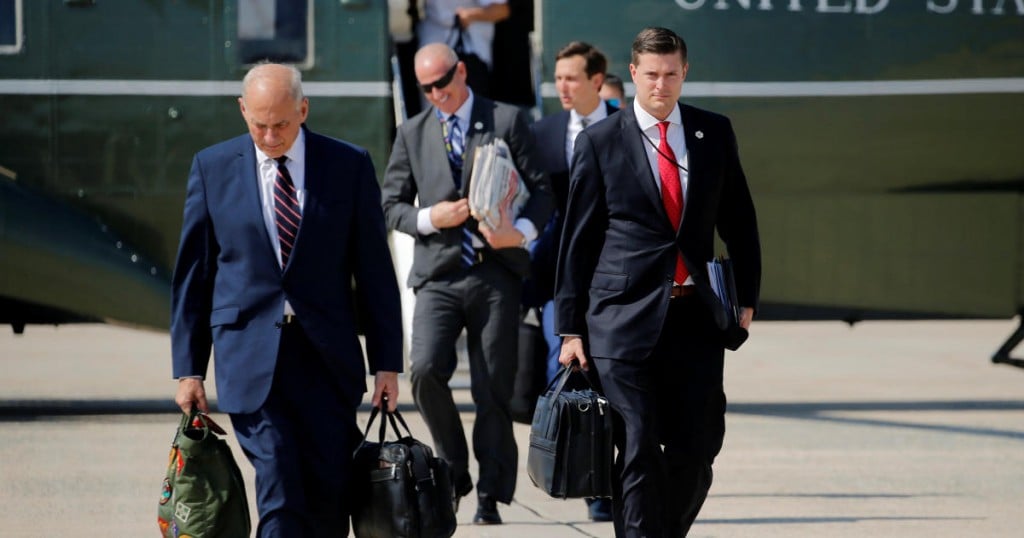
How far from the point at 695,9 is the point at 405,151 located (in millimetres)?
3491

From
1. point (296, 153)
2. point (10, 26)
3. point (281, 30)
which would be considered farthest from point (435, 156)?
point (10, 26)

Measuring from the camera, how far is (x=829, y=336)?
1728 cm

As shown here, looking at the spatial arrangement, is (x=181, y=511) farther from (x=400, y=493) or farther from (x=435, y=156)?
(x=435, y=156)

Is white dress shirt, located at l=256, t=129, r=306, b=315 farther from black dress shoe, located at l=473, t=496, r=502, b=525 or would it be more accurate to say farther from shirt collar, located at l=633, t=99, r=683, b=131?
black dress shoe, located at l=473, t=496, r=502, b=525

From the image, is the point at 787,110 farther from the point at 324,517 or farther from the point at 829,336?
the point at 829,336

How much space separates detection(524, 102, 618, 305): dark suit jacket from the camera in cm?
712

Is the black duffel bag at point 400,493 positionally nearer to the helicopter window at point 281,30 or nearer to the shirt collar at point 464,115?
the shirt collar at point 464,115

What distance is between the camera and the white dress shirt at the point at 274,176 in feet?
Result: 15.7

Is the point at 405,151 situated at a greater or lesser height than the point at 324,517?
greater

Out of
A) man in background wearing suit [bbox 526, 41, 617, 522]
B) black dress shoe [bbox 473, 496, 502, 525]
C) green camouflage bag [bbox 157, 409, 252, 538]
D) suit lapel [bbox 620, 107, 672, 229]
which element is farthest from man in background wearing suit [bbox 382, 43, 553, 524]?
green camouflage bag [bbox 157, 409, 252, 538]

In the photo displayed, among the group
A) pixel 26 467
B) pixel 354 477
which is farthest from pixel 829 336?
pixel 354 477

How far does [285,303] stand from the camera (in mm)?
4715

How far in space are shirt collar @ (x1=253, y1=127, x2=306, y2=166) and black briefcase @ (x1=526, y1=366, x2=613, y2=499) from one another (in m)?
1.11

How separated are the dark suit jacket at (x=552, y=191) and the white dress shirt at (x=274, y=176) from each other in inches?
93.3
